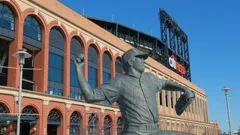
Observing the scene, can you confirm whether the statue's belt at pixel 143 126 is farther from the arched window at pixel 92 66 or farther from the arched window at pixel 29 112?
the arched window at pixel 92 66

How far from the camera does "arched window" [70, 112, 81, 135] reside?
39250 mm

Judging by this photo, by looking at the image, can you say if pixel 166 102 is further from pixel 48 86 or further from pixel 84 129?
pixel 48 86

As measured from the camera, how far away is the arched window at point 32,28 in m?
34.0

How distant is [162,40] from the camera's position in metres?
73.4

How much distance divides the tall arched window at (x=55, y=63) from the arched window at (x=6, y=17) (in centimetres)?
617

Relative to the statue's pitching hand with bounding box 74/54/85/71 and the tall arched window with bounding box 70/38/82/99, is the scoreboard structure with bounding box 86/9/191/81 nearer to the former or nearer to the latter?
the tall arched window with bounding box 70/38/82/99

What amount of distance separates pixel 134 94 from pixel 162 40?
6967 centimetres

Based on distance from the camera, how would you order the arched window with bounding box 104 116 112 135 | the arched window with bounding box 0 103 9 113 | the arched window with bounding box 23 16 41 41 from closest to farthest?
the arched window with bounding box 0 103 9 113
the arched window with bounding box 23 16 41 41
the arched window with bounding box 104 116 112 135

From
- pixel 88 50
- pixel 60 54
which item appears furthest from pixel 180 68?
pixel 60 54

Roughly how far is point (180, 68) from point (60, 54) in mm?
46304

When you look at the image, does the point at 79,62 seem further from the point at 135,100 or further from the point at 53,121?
the point at 53,121

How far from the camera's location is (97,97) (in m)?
4.32

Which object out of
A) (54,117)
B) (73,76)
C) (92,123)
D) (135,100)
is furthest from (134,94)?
(92,123)

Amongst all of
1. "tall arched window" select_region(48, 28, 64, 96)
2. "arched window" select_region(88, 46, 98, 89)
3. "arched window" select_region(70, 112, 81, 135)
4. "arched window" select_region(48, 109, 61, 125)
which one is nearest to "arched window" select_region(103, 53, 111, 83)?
"arched window" select_region(88, 46, 98, 89)
